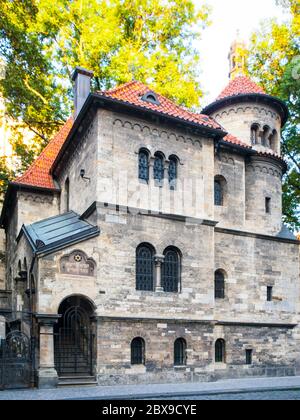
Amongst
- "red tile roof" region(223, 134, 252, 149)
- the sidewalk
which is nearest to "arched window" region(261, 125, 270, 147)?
"red tile roof" region(223, 134, 252, 149)

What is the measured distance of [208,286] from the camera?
17875mm

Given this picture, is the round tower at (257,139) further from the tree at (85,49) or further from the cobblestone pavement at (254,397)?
the cobblestone pavement at (254,397)

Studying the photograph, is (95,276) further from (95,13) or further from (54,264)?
(95,13)

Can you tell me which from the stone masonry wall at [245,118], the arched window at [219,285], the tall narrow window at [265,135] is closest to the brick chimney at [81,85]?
the stone masonry wall at [245,118]

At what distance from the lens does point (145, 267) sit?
16984 mm

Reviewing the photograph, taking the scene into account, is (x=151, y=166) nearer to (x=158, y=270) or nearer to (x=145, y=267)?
(x=145, y=267)

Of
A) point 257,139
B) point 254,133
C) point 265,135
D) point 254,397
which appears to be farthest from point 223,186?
point 254,397

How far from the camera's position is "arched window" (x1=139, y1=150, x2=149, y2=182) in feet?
57.9

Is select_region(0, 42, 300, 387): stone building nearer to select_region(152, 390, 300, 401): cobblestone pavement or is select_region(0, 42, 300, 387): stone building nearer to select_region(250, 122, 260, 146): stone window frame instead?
select_region(250, 122, 260, 146): stone window frame

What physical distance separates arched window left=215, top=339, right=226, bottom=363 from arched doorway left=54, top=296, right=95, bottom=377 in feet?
17.5

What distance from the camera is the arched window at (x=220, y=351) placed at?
18438 mm

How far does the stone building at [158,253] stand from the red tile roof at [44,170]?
606 mm

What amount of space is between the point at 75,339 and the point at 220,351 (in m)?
5.83
